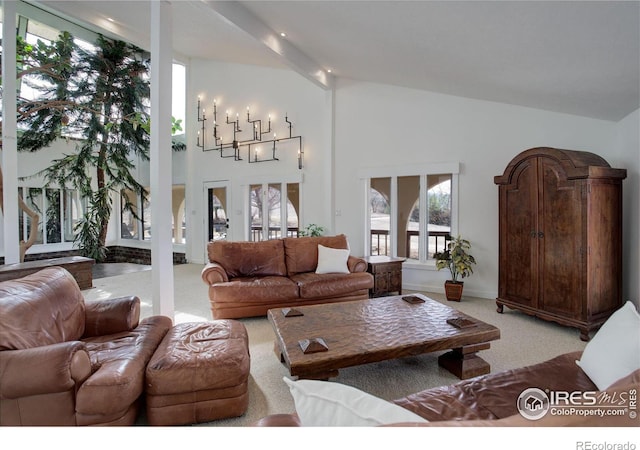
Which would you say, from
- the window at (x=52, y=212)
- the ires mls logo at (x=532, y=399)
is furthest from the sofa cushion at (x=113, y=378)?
the window at (x=52, y=212)

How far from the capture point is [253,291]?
3633 mm

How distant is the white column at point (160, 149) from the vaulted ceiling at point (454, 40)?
0.54 meters

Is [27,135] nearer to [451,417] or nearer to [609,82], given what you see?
[451,417]

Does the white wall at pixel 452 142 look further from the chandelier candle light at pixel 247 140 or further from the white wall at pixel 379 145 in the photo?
the chandelier candle light at pixel 247 140

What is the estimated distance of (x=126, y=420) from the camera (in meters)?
1.70

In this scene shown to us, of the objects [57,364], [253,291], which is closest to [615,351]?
[57,364]

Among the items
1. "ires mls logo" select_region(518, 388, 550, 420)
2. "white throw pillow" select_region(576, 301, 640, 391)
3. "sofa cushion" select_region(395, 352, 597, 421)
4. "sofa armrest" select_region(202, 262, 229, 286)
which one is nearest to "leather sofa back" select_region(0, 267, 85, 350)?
"sofa armrest" select_region(202, 262, 229, 286)

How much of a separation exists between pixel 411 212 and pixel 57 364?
473 cm

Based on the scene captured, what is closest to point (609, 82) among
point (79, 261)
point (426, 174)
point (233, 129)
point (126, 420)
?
point (426, 174)

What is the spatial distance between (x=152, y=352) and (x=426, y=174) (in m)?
4.33

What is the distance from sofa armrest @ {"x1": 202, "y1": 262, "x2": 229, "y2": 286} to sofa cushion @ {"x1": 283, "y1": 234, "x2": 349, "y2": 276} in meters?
0.86

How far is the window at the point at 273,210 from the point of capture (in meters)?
6.58

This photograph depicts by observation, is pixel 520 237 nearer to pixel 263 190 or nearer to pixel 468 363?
pixel 468 363

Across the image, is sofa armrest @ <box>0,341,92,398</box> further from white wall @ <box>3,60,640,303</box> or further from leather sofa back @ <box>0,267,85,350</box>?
white wall @ <box>3,60,640,303</box>
